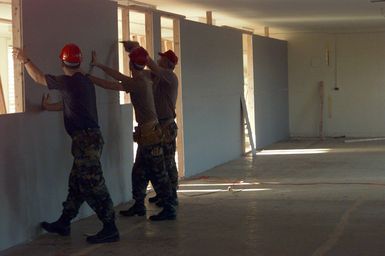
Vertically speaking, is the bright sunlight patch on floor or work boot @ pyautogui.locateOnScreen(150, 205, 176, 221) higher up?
the bright sunlight patch on floor

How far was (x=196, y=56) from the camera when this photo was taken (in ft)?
31.7

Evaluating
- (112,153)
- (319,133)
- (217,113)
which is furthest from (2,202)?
(319,133)

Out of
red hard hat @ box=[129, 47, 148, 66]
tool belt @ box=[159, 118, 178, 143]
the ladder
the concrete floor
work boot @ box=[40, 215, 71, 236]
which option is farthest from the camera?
the ladder

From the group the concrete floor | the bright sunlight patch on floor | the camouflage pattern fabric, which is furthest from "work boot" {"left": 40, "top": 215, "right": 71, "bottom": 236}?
the bright sunlight patch on floor

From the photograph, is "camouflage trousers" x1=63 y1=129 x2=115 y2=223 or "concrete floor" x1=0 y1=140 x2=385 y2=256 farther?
Answer: "camouflage trousers" x1=63 y1=129 x2=115 y2=223

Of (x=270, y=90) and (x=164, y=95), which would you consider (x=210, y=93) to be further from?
(x=270, y=90)

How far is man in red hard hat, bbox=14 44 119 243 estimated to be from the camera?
17.0ft

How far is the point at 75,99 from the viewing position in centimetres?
519

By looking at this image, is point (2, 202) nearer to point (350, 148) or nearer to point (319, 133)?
point (350, 148)

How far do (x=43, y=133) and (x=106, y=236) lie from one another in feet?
3.39

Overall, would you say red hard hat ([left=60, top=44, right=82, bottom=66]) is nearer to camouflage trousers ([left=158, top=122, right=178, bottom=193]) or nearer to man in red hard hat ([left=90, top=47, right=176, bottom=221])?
man in red hard hat ([left=90, top=47, right=176, bottom=221])

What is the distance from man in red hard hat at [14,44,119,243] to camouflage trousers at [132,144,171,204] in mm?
863

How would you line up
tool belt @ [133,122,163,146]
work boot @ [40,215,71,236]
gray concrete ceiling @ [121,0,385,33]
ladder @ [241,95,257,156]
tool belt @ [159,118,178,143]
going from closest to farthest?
work boot @ [40,215,71,236]
tool belt @ [133,122,163,146]
tool belt @ [159,118,178,143]
gray concrete ceiling @ [121,0,385,33]
ladder @ [241,95,257,156]

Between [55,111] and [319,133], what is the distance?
1054cm
